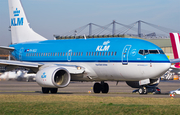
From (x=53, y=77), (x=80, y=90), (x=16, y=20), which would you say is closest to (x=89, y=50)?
(x=53, y=77)

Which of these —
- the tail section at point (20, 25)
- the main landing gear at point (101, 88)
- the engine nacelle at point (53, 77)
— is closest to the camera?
the engine nacelle at point (53, 77)

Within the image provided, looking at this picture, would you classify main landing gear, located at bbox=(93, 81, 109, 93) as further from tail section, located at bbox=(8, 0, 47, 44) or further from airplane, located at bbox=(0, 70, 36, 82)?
airplane, located at bbox=(0, 70, 36, 82)

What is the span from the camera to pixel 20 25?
37.7 m

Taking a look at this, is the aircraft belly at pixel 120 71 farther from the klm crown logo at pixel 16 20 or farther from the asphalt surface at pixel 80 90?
the klm crown logo at pixel 16 20

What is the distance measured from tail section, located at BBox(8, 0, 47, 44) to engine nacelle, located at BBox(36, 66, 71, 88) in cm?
982

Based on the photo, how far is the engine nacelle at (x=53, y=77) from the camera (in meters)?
26.1

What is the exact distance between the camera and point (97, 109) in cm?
1527

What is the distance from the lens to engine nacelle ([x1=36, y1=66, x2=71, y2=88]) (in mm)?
26109

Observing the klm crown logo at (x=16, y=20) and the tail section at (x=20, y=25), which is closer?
the tail section at (x=20, y=25)

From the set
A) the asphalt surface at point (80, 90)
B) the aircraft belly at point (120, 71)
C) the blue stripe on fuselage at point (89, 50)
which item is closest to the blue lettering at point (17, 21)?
the blue stripe on fuselage at point (89, 50)

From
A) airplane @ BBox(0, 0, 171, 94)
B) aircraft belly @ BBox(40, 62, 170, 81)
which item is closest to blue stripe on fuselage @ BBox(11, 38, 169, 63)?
airplane @ BBox(0, 0, 171, 94)

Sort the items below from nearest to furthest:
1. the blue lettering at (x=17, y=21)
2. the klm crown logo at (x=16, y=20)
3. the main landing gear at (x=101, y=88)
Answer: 1. the main landing gear at (x=101, y=88)
2. the klm crown logo at (x=16, y=20)
3. the blue lettering at (x=17, y=21)

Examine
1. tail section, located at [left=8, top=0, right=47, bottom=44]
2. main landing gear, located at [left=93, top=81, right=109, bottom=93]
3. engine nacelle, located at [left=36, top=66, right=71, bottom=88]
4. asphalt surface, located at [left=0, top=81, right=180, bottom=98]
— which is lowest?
asphalt surface, located at [left=0, top=81, right=180, bottom=98]

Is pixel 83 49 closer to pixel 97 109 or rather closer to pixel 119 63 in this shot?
pixel 119 63
